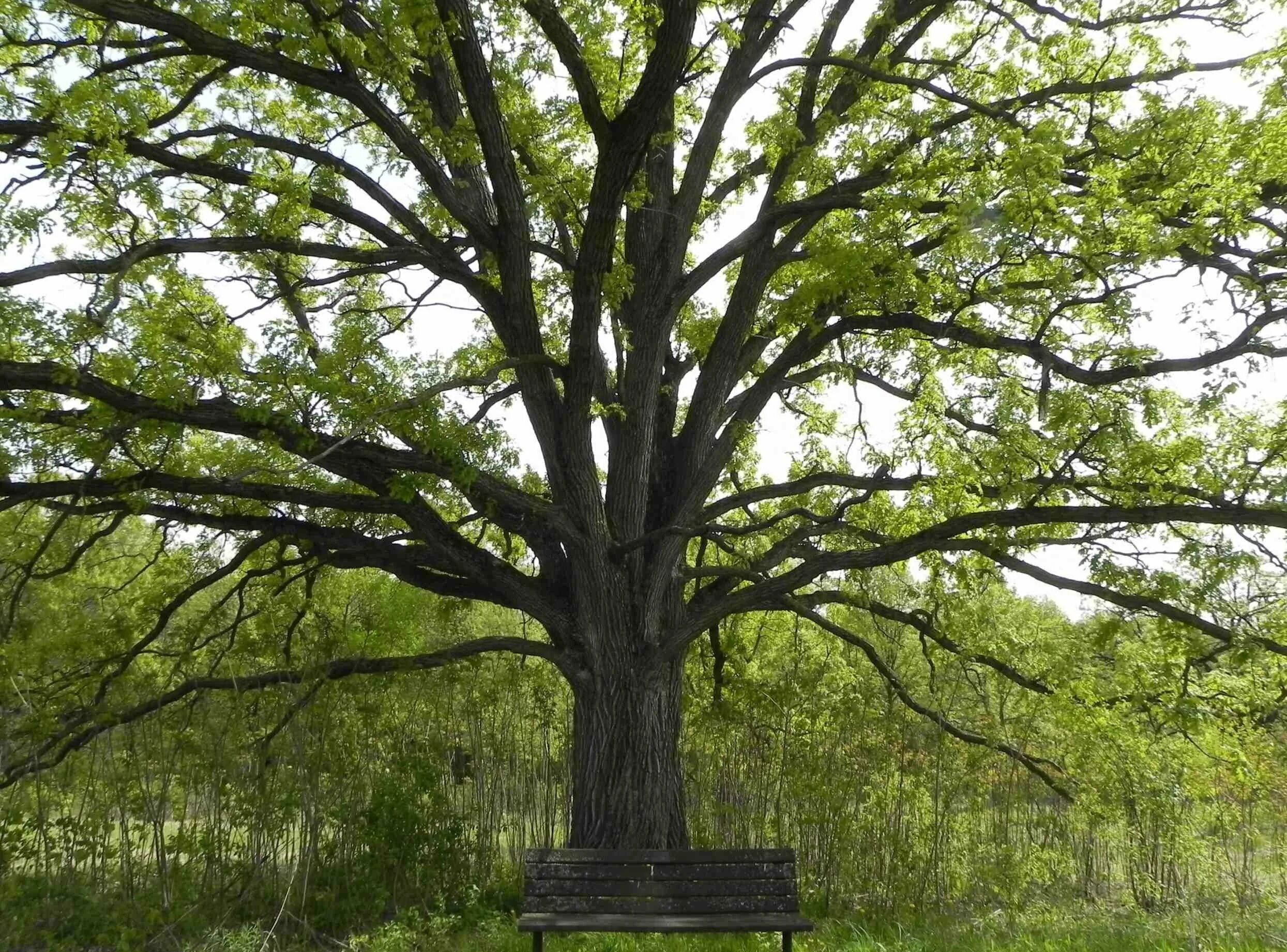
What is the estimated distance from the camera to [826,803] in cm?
848

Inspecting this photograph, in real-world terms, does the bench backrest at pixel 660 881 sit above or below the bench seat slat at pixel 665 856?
below

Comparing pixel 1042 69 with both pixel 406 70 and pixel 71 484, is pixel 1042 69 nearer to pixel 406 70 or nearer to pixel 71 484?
pixel 406 70

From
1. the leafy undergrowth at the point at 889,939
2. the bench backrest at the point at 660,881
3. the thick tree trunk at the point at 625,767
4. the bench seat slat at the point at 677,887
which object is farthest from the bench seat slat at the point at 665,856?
the thick tree trunk at the point at 625,767

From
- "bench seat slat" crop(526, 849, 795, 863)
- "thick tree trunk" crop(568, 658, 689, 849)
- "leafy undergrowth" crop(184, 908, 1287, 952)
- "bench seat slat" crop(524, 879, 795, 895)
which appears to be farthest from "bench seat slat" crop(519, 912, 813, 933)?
"thick tree trunk" crop(568, 658, 689, 849)

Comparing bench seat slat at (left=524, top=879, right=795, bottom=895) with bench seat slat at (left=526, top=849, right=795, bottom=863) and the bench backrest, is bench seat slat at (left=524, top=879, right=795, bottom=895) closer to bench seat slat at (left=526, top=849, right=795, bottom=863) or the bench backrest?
the bench backrest

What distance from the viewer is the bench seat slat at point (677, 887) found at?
552 cm

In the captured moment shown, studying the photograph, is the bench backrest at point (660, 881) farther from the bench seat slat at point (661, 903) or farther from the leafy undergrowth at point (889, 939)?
the leafy undergrowth at point (889, 939)

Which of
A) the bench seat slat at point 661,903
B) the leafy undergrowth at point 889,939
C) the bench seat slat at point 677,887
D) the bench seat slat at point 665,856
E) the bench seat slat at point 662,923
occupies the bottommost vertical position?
the leafy undergrowth at point 889,939

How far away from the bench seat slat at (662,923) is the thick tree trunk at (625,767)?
5.43 feet

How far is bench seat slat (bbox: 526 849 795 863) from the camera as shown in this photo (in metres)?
5.61

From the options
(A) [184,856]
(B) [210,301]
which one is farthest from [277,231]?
(A) [184,856]

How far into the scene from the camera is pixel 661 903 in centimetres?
548

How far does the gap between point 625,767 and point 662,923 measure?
6.46ft

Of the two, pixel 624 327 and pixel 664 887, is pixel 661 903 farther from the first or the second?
pixel 624 327
